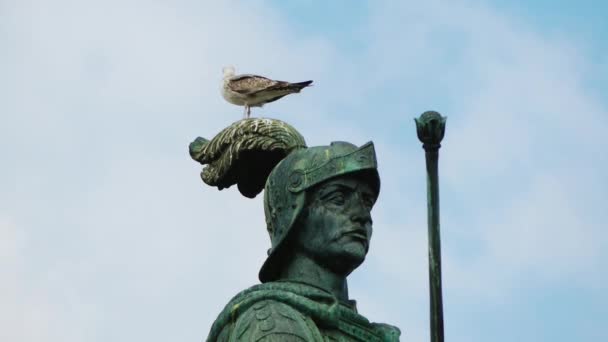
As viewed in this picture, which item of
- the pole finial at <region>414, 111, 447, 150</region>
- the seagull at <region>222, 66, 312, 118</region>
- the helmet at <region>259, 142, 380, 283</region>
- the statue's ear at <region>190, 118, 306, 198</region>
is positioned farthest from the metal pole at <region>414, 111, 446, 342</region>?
the seagull at <region>222, 66, 312, 118</region>

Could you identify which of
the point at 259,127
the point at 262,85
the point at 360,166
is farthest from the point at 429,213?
the point at 262,85

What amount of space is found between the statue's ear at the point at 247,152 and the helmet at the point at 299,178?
3.20 feet

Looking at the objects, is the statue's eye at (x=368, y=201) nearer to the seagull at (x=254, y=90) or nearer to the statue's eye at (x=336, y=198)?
the statue's eye at (x=336, y=198)

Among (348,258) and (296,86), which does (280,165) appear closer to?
(348,258)

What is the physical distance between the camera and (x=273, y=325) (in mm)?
17656

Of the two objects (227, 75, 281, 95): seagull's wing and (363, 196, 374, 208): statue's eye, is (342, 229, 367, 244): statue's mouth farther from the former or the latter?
(227, 75, 281, 95): seagull's wing

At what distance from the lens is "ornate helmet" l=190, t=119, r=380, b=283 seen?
731 inches

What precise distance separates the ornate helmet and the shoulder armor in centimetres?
82

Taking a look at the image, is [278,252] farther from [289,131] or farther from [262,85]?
[262,85]

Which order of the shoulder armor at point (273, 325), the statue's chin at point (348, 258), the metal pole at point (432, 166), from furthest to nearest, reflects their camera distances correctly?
1. the metal pole at point (432, 166)
2. the statue's chin at point (348, 258)
3. the shoulder armor at point (273, 325)

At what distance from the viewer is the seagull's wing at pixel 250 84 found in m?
23.9

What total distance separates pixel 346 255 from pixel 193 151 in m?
2.59

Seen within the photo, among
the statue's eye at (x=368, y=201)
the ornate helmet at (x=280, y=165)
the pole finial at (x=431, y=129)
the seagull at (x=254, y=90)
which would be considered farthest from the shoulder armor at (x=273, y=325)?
the seagull at (x=254, y=90)

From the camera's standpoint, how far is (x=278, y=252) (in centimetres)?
1866
